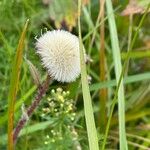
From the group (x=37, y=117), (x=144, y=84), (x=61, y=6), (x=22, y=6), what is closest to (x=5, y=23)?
(x=22, y=6)

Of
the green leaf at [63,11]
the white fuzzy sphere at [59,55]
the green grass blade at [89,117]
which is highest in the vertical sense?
the green leaf at [63,11]

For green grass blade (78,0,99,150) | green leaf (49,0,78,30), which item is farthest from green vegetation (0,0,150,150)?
green grass blade (78,0,99,150)

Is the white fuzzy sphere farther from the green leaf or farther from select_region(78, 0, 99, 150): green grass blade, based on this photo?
the green leaf

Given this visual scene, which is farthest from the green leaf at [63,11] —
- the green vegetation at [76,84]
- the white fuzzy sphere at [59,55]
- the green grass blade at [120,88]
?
the white fuzzy sphere at [59,55]

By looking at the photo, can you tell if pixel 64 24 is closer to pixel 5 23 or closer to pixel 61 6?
pixel 61 6

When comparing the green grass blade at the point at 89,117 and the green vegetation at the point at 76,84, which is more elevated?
the green vegetation at the point at 76,84

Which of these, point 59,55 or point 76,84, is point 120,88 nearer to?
point 76,84

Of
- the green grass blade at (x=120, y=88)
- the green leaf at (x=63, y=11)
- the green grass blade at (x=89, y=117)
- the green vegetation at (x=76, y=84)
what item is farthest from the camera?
the green leaf at (x=63, y=11)

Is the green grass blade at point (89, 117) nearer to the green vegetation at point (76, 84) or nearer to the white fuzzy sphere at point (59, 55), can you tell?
the white fuzzy sphere at point (59, 55)

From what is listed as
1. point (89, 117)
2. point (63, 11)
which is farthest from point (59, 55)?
point (63, 11)
